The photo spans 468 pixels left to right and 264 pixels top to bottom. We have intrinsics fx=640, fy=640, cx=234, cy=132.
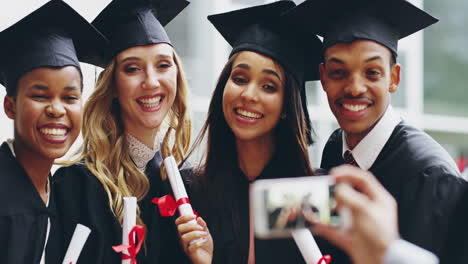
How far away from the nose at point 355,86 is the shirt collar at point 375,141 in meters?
0.20

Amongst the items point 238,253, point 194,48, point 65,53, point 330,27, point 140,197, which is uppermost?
point 194,48

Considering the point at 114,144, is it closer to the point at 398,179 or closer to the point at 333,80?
the point at 333,80

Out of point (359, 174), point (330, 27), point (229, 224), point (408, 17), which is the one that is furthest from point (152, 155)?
point (359, 174)

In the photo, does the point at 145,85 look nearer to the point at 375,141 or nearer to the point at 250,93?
the point at 250,93

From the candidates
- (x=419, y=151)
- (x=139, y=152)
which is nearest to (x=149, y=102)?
(x=139, y=152)

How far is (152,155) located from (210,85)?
283 centimetres

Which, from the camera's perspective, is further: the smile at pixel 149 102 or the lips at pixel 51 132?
the smile at pixel 149 102

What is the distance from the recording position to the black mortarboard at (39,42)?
236 centimetres

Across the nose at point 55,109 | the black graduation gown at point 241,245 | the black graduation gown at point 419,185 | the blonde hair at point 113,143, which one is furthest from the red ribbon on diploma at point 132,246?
the black graduation gown at point 419,185

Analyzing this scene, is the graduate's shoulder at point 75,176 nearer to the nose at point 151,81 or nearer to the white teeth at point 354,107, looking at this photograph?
the nose at point 151,81

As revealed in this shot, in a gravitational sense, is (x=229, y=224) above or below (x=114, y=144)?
below

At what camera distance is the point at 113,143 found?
286 cm

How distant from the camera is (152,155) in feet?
9.50

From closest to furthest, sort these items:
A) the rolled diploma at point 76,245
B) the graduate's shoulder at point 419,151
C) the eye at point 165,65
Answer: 1. the rolled diploma at point 76,245
2. the graduate's shoulder at point 419,151
3. the eye at point 165,65
